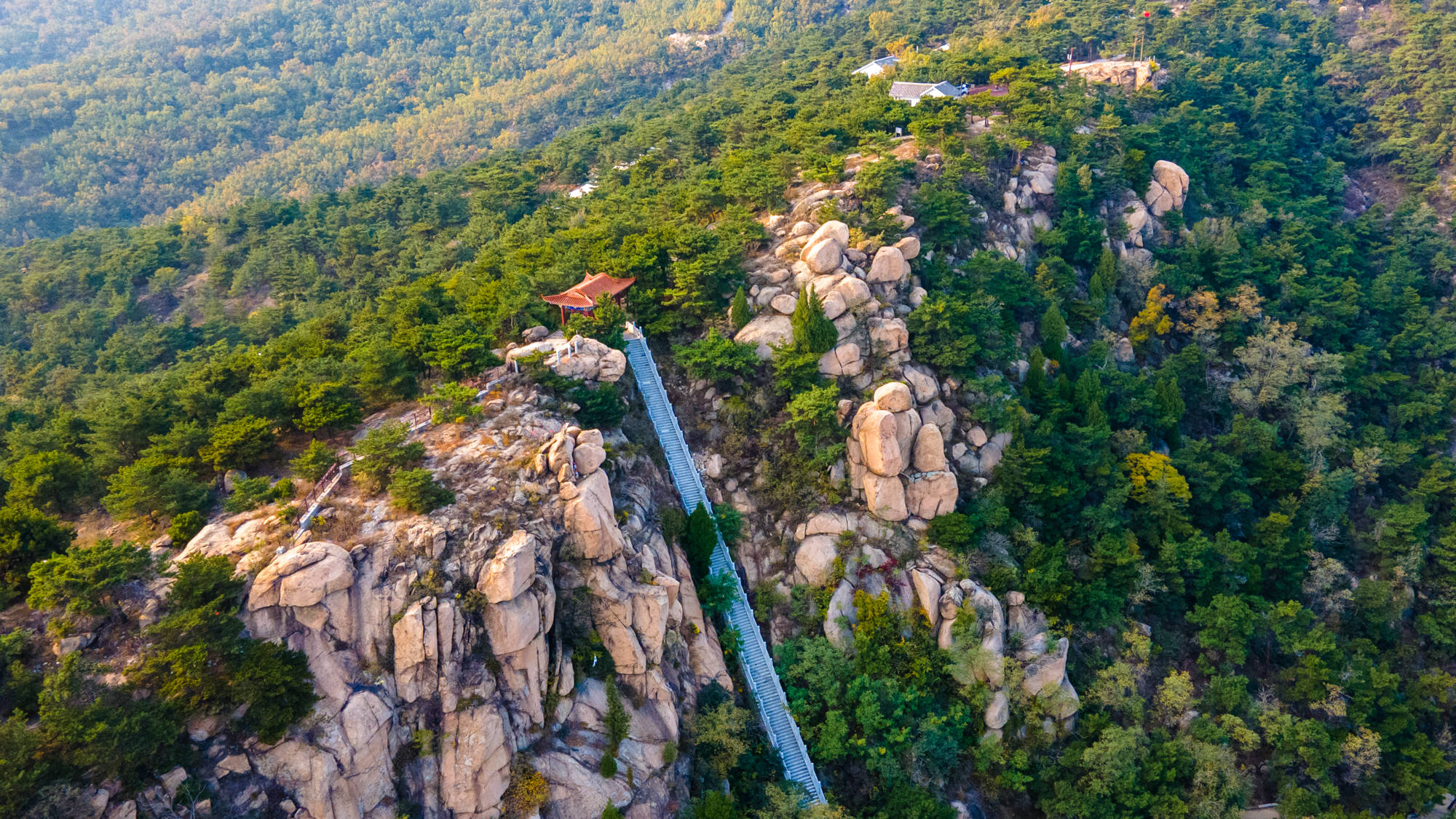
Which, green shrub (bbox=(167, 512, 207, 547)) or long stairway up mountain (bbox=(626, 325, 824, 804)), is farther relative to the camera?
long stairway up mountain (bbox=(626, 325, 824, 804))

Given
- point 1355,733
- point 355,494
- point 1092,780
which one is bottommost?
point 1355,733

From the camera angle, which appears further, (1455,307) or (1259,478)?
(1455,307)

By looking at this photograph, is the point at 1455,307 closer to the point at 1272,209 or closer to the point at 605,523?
the point at 1272,209

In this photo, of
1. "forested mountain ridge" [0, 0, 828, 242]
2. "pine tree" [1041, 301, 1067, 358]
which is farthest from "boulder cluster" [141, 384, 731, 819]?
"forested mountain ridge" [0, 0, 828, 242]

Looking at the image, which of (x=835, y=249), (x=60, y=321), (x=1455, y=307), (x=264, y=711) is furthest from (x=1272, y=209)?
(x=60, y=321)

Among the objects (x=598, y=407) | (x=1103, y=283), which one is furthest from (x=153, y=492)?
(x=1103, y=283)

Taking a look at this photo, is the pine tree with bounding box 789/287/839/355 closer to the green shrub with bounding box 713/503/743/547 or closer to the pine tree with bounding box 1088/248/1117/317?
the green shrub with bounding box 713/503/743/547
